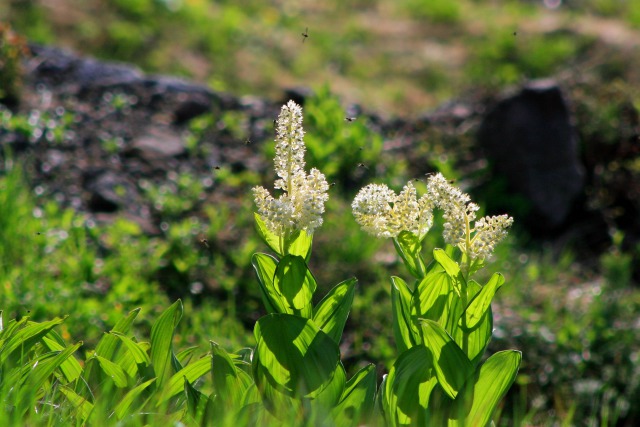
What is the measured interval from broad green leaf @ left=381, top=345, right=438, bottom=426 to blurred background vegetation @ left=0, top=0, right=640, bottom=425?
720 mm

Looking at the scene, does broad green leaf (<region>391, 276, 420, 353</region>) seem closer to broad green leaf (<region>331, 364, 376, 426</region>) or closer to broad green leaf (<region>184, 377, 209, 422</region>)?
broad green leaf (<region>331, 364, 376, 426</region>)

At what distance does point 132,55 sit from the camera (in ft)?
26.0

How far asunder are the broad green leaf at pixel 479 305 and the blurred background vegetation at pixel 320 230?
0.75 m

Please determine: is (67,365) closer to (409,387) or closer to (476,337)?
(409,387)

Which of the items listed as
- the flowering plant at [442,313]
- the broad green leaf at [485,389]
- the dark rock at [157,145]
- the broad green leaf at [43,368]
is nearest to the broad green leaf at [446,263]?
the flowering plant at [442,313]

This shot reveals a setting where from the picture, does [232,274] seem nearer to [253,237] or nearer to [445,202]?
[253,237]

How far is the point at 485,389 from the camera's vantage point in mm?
2297

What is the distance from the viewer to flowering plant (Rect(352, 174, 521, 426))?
224 centimetres

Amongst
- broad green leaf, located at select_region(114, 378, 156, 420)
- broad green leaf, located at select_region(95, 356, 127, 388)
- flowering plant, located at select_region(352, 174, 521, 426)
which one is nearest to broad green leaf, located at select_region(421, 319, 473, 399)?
flowering plant, located at select_region(352, 174, 521, 426)

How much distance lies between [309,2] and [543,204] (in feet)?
19.4

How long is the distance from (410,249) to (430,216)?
0.37 feet

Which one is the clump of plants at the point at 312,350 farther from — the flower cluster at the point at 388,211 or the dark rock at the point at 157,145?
the dark rock at the point at 157,145

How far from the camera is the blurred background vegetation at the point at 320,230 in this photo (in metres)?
4.19

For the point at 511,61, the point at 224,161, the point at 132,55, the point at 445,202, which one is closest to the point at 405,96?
the point at 511,61
